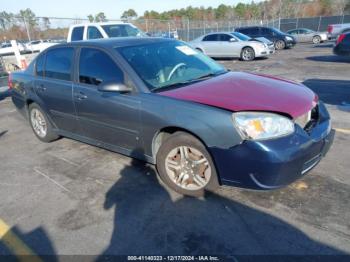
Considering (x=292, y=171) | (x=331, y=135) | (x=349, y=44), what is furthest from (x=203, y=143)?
(x=349, y=44)

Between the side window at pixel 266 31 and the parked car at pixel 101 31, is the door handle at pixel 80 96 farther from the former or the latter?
the side window at pixel 266 31

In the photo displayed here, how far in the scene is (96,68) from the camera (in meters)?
Result: 3.94

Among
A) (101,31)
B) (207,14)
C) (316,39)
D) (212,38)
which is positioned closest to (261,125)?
(101,31)

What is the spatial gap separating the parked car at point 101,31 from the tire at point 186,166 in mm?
8331

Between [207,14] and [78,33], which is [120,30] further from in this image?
[207,14]

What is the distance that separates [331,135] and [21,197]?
140 inches

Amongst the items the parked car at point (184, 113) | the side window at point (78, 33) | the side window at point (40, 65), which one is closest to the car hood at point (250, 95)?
the parked car at point (184, 113)

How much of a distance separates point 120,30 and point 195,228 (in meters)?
9.71

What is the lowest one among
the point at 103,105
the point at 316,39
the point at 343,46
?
the point at 316,39

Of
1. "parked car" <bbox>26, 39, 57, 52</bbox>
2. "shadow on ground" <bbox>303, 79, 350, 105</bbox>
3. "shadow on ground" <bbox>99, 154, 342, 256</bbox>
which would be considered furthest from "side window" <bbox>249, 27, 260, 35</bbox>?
"shadow on ground" <bbox>99, 154, 342, 256</bbox>

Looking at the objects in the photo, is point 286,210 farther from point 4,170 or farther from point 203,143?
point 4,170

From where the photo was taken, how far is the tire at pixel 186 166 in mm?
3131

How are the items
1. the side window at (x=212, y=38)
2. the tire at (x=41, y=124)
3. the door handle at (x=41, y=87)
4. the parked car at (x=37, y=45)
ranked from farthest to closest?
the parked car at (x=37, y=45) → the side window at (x=212, y=38) → the tire at (x=41, y=124) → the door handle at (x=41, y=87)

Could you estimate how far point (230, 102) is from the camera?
9.82ft
